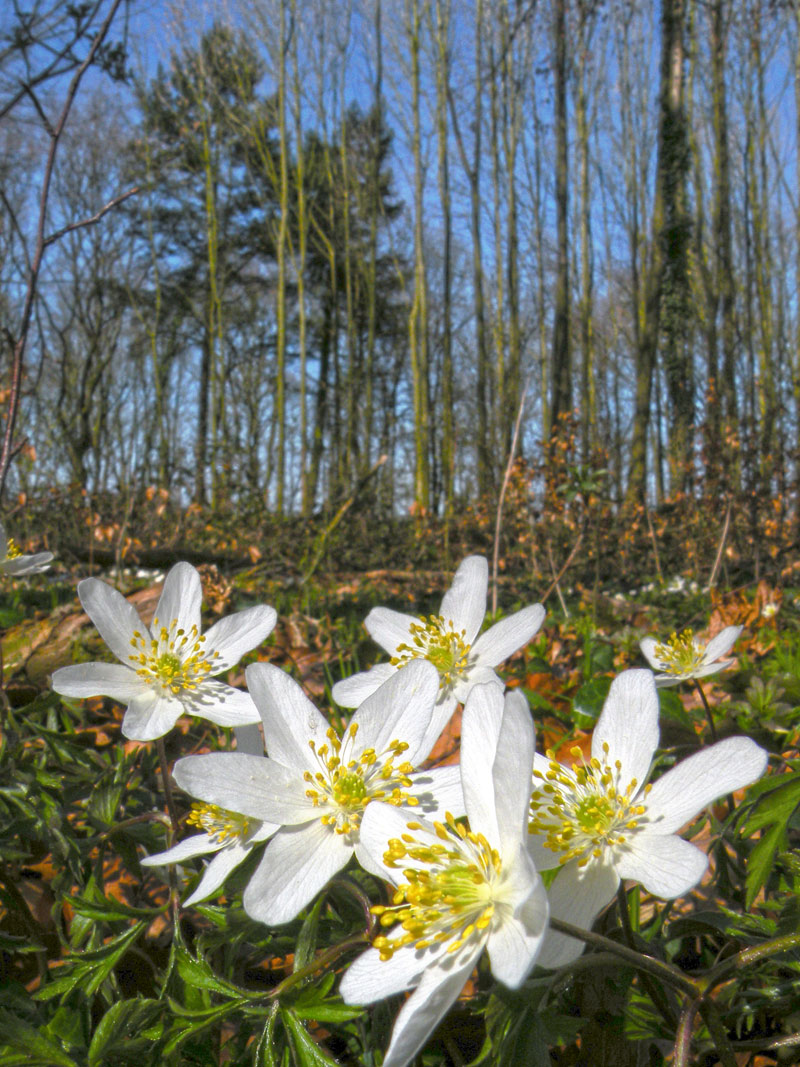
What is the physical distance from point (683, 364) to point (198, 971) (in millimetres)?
10001

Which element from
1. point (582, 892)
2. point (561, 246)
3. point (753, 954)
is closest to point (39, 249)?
point (582, 892)

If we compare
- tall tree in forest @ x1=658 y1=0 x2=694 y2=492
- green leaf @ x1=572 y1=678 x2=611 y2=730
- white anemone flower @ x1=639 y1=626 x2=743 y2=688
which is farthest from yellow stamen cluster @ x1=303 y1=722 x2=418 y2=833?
tall tree in forest @ x1=658 y1=0 x2=694 y2=492

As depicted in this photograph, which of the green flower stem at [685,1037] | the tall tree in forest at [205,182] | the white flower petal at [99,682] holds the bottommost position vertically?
the green flower stem at [685,1037]

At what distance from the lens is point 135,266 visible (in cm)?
1777

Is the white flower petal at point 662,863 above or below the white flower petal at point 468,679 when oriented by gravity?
below

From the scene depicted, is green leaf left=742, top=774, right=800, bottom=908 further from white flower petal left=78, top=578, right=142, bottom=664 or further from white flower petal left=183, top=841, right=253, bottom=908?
white flower petal left=78, top=578, right=142, bottom=664

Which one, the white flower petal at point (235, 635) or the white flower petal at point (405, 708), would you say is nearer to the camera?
the white flower petal at point (405, 708)

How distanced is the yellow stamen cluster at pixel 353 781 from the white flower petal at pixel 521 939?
6.7 inches

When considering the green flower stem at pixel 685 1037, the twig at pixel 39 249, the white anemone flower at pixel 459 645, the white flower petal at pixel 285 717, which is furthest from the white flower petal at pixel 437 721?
the twig at pixel 39 249

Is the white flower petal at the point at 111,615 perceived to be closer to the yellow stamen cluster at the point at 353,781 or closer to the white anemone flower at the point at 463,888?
the yellow stamen cluster at the point at 353,781

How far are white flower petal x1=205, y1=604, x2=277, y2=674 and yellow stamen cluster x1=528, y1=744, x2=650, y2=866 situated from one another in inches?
16.8

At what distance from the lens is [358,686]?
985 millimetres

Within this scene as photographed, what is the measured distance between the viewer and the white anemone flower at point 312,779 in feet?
2.23

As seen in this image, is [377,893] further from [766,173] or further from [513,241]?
[766,173]
